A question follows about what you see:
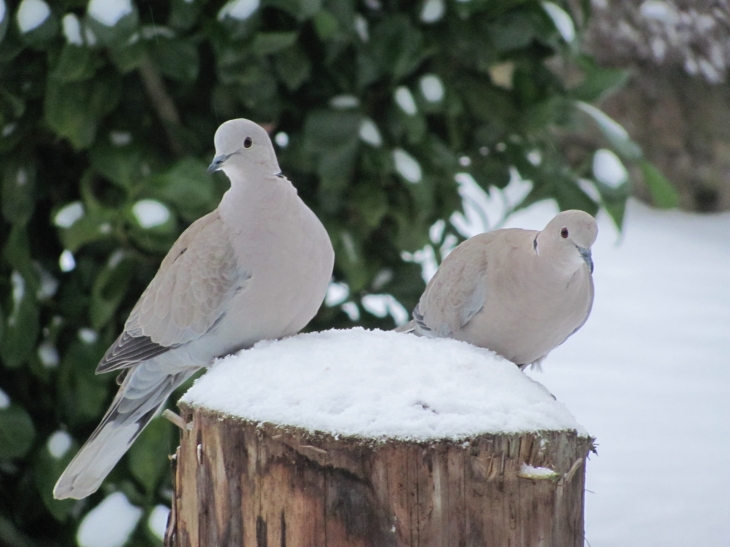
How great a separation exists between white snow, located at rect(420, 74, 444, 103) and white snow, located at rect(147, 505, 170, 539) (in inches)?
58.7

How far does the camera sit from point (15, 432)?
2471mm

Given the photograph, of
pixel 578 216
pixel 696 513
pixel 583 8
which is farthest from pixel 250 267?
pixel 696 513

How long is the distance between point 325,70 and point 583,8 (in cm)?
88

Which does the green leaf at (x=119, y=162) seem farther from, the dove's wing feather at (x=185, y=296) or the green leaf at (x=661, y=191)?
the green leaf at (x=661, y=191)

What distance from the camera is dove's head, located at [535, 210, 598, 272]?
1.62 meters

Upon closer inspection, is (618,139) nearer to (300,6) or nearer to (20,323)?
(300,6)

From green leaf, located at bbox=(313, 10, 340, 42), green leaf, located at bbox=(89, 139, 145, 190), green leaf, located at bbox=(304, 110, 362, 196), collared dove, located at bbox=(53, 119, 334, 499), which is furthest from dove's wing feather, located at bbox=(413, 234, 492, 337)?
green leaf, located at bbox=(89, 139, 145, 190)

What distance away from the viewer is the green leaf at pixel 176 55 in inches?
90.6

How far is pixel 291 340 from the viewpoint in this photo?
5.76ft

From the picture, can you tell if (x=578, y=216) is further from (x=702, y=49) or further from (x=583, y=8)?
(x=702, y=49)

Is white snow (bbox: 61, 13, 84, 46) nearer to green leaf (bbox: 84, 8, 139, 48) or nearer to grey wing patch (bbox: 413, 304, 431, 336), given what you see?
green leaf (bbox: 84, 8, 139, 48)

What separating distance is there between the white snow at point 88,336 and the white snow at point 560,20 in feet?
5.58

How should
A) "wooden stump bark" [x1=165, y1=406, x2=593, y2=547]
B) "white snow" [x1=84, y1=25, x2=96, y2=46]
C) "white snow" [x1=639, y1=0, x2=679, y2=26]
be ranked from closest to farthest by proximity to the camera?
"wooden stump bark" [x1=165, y1=406, x2=593, y2=547] < "white snow" [x1=84, y1=25, x2=96, y2=46] < "white snow" [x1=639, y1=0, x2=679, y2=26]

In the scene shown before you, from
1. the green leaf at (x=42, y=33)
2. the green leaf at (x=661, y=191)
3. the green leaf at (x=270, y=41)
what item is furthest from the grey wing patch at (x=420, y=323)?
the green leaf at (x=42, y=33)
